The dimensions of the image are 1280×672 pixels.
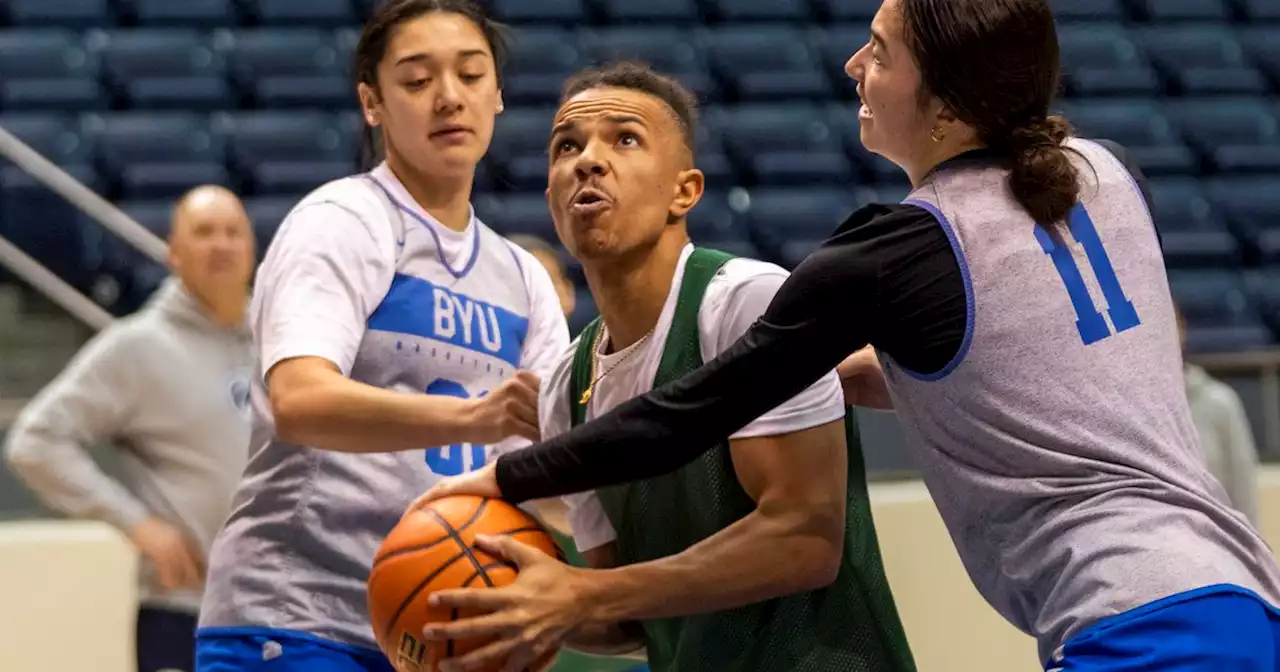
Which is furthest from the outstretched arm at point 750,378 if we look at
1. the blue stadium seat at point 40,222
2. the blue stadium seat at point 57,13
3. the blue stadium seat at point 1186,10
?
the blue stadium seat at point 1186,10

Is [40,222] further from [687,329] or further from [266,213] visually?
[687,329]

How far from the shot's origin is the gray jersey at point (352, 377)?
2447 mm

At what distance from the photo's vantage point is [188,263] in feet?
14.3

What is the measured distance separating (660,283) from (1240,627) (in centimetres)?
83

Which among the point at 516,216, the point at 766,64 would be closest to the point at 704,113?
the point at 766,64

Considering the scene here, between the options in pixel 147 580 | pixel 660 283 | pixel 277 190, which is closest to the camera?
pixel 660 283

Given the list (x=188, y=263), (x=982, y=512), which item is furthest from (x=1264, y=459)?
(x=982, y=512)

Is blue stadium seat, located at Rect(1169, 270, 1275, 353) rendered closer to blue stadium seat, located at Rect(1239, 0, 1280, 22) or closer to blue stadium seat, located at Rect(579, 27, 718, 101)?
blue stadium seat, located at Rect(1239, 0, 1280, 22)

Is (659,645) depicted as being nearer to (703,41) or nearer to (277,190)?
(277,190)

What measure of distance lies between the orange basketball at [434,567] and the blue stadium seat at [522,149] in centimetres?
507

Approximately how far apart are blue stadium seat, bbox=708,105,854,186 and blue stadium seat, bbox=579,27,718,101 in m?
0.19

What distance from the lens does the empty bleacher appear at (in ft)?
22.7

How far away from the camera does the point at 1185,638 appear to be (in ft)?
5.53

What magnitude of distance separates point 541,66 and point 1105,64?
2.81m
